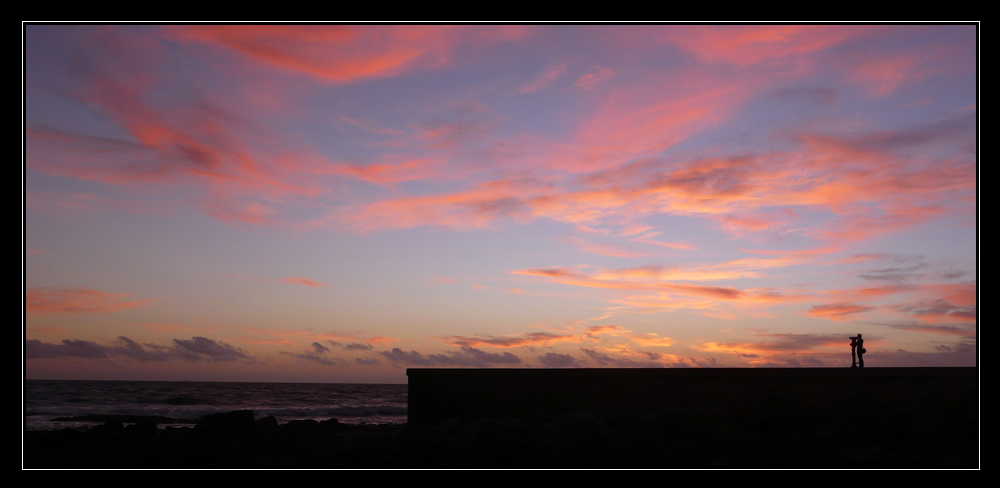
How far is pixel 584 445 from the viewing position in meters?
8.89

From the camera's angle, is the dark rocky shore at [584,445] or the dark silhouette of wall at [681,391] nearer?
the dark rocky shore at [584,445]

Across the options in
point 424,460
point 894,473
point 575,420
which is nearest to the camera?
point 894,473

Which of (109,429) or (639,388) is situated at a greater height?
(639,388)

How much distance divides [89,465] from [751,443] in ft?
30.6

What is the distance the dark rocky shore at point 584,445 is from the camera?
851 cm

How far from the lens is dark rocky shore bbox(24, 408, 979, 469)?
8508mm

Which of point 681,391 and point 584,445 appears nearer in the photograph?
point 584,445

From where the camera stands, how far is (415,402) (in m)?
13.4

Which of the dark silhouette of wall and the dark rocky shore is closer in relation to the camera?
the dark rocky shore

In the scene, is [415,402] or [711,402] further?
[415,402]

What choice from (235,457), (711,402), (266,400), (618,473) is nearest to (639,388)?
(711,402)

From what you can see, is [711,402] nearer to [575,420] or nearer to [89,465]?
[575,420]
